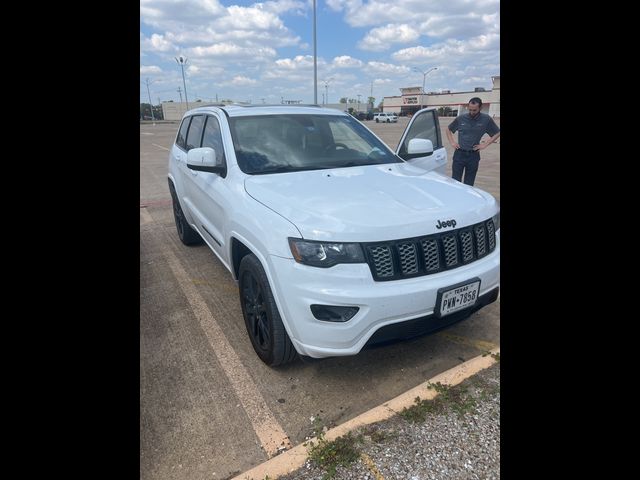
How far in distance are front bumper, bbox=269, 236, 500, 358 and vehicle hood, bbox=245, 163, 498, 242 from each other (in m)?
0.21

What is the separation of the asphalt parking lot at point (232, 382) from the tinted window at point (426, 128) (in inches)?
82.3

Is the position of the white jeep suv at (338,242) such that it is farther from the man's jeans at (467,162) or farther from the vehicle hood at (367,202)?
the man's jeans at (467,162)

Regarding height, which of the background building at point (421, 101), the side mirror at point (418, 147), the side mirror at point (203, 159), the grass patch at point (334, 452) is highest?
the background building at point (421, 101)

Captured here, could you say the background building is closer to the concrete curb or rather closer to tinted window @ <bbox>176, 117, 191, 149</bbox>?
tinted window @ <bbox>176, 117, 191, 149</bbox>

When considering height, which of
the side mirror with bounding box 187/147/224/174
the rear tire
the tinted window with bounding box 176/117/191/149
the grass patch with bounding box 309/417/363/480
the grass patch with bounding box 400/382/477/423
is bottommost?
the grass patch with bounding box 309/417/363/480

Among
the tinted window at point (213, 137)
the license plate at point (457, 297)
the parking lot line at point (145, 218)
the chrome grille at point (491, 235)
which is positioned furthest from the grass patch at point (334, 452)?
the parking lot line at point (145, 218)

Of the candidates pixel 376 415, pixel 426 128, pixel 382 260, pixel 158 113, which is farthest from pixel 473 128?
pixel 158 113

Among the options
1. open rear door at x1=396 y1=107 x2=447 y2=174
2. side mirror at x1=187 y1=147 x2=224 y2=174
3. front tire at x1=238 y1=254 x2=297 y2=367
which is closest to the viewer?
front tire at x1=238 y1=254 x2=297 y2=367

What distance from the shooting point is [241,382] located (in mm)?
2652

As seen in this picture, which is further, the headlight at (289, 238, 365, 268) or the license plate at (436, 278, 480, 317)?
the license plate at (436, 278, 480, 317)

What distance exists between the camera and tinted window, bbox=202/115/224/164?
352 cm

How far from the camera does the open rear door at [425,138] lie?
3924 mm

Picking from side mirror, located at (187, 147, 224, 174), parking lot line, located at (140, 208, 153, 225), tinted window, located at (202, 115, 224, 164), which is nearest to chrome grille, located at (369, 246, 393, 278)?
side mirror, located at (187, 147, 224, 174)
